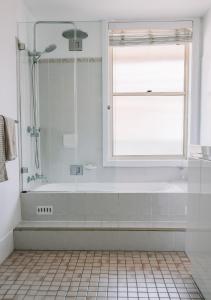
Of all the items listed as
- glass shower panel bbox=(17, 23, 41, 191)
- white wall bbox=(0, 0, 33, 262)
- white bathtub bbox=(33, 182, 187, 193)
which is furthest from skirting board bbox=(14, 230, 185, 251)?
glass shower panel bbox=(17, 23, 41, 191)

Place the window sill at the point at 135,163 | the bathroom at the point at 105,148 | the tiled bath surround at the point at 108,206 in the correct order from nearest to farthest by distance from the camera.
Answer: the bathroom at the point at 105,148 → the tiled bath surround at the point at 108,206 → the window sill at the point at 135,163

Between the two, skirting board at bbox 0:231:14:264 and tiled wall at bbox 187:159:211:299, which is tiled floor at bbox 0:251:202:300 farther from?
tiled wall at bbox 187:159:211:299

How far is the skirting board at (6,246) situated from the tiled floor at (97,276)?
0.05 m

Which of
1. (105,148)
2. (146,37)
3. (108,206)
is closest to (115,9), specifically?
(146,37)

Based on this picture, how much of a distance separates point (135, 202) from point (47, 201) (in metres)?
0.83

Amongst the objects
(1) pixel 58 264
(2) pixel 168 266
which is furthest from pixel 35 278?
(2) pixel 168 266

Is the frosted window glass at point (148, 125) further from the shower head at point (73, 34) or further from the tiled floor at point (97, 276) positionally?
the tiled floor at point (97, 276)

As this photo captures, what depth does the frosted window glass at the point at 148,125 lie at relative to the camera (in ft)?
10.5

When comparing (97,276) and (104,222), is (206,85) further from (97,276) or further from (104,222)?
(97,276)

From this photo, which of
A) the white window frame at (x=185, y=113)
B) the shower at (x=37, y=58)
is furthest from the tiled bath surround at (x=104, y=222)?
the white window frame at (x=185, y=113)

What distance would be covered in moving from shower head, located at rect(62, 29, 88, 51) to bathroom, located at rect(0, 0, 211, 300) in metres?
0.01

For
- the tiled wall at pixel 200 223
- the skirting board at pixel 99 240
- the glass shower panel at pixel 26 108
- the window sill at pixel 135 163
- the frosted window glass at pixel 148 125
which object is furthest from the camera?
the frosted window glass at pixel 148 125

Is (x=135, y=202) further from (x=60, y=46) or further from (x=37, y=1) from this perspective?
(x=37, y=1)

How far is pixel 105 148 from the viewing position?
3105 mm
